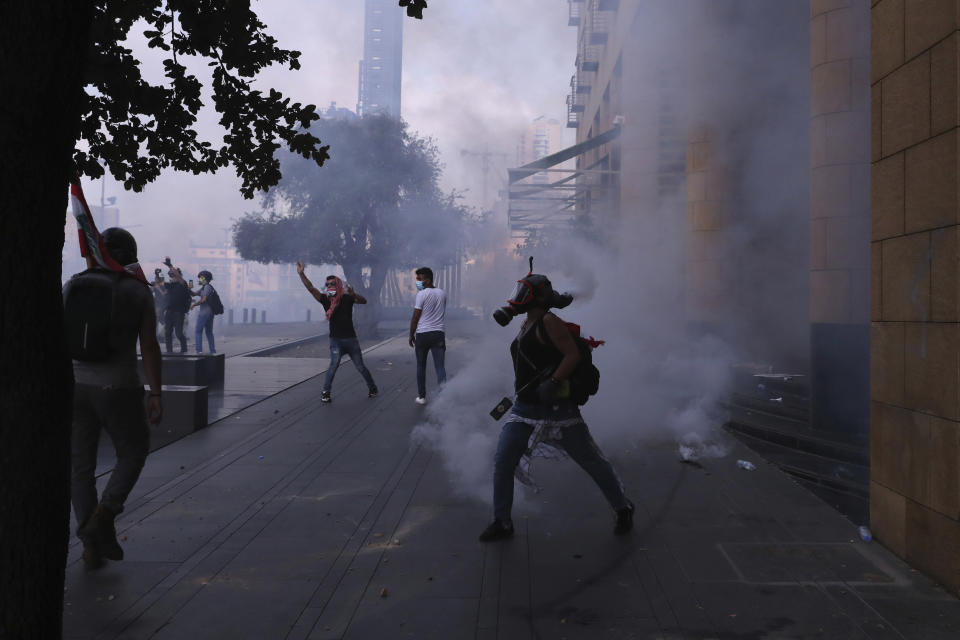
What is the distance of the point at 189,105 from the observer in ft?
13.8

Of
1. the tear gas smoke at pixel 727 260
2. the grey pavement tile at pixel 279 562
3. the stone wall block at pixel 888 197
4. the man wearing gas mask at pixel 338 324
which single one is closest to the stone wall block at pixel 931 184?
the stone wall block at pixel 888 197

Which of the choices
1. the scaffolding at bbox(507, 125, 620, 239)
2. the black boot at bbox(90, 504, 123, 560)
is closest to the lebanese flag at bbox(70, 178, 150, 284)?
the black boot at bbox(90, 504, 123, 560)

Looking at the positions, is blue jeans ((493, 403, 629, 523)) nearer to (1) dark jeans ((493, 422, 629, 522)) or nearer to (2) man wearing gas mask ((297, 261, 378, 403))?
(1) dark jeans ((493, 422, 629, 522))

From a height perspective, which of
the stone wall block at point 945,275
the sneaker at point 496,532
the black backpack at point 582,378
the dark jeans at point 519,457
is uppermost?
the stone wall block at point 945,275

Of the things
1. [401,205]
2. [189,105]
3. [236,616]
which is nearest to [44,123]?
[236,616]

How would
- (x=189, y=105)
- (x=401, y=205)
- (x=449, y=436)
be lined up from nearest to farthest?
(x=189, y=105), (x=449, y=436), (x=401, y=205)

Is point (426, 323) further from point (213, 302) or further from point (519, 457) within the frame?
point (213, 302)

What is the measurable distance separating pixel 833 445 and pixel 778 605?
387cm

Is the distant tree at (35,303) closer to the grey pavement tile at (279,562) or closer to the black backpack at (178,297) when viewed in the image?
the grey pavement tile at (279,562)

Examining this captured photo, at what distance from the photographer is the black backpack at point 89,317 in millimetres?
3652

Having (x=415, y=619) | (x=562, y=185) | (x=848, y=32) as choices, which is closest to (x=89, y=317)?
(x=415, y=619)

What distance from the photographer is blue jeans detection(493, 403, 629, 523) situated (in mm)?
4191

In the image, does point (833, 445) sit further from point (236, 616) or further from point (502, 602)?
point (236, 616)

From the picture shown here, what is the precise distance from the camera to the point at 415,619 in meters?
3.12
